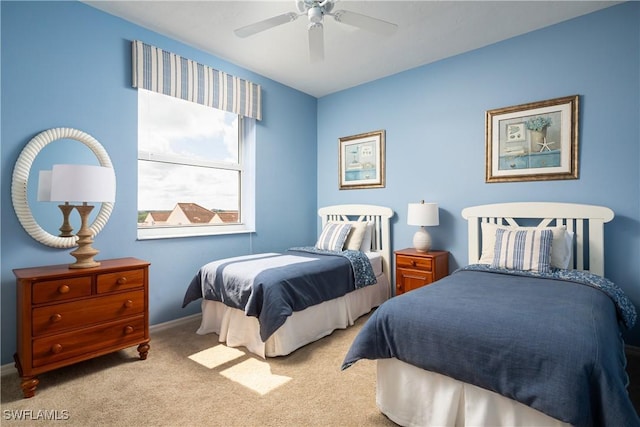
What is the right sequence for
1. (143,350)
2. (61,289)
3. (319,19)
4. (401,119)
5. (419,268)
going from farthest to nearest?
1. (401,119)
2. (419,268)
3. (143,350)
4. (319,19)
5. (61,289)

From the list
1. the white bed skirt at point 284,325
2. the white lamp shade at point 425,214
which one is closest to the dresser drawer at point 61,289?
the white bed skirt at point 284,325

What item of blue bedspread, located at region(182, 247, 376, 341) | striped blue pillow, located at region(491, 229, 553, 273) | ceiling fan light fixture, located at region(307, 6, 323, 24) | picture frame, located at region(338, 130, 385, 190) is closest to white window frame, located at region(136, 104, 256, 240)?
blue bedspread, located at region(182, 247, 376, 341)

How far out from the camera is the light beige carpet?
1.75 m

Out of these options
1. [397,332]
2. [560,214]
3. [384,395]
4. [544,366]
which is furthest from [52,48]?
[560,214]

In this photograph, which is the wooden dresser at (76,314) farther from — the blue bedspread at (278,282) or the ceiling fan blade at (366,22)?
the ceiling fan blade at (366,22)

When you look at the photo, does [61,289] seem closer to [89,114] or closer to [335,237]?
[89,114]

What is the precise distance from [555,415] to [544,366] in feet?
0.54

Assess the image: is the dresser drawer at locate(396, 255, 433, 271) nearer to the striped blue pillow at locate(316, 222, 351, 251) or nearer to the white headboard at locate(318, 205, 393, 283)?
the white headboard at locate(318, 205, 393, 283)

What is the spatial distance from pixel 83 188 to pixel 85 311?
0.82m

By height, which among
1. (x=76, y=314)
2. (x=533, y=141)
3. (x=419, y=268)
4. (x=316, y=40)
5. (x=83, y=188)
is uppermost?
(x=316, y=40)

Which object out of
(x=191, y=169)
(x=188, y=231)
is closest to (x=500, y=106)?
(x=191, y=169)

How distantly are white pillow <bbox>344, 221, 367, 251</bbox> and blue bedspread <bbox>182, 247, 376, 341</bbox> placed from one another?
35 centimetres

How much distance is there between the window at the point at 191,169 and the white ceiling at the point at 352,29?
67 cm

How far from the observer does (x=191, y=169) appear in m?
3.44
